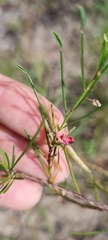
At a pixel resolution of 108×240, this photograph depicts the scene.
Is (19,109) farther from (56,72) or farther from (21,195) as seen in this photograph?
(56,72)

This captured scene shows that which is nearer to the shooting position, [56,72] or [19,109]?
[19,109]

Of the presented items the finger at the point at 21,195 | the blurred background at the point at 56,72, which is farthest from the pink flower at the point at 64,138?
the blurred background at the point at 56,72

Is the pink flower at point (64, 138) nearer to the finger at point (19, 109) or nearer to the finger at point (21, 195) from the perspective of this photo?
the finger at point (19, 109)

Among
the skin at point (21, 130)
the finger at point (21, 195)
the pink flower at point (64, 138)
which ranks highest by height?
the pink flower at point (64, 138)

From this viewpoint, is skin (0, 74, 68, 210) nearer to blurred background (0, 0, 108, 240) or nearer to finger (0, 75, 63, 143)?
finger (0, 75, 63, 143)

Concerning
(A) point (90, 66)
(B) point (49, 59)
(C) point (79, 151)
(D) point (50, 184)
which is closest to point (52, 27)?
(B) point (49, 59)

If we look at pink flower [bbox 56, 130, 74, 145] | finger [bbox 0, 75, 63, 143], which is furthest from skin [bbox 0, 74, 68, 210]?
pink flower [bbox 56, 130, 74, 145]

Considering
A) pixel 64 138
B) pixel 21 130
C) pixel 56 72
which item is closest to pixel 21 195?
pixel 21 130

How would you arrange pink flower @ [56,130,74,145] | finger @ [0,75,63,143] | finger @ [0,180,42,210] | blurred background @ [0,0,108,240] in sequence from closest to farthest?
pink flower @ [56,130,74,145]
finger @ [0,75,63,143]
finger @ [0,180,42,210]
blurred background @ [0,0,108,240]
